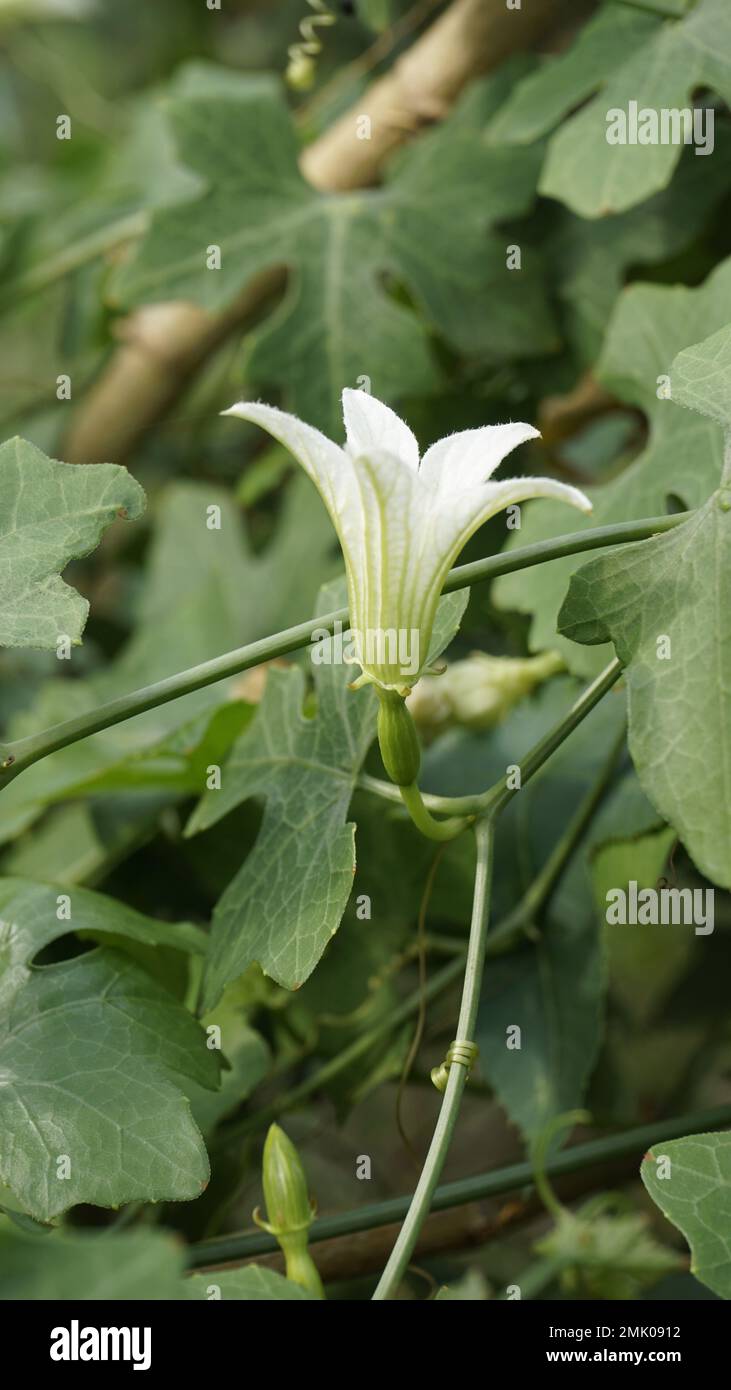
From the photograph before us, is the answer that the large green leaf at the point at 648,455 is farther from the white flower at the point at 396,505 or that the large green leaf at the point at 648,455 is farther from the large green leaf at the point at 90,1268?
the large green leaf at the point at 90,1268

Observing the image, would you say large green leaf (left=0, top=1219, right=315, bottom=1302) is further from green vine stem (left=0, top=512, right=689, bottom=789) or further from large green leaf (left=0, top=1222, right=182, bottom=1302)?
green vine stem (left=0, top=512, right=689, bottom=789)

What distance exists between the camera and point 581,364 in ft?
2.97

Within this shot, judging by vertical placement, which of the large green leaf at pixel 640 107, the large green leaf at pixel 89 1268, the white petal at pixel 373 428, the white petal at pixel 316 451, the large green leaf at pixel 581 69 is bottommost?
the large green leaf at pixel 89 1268

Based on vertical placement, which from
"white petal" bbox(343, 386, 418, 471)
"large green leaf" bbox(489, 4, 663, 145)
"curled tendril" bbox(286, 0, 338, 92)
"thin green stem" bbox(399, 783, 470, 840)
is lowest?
"thin green stem" bbox(399, 783, 470, 840)

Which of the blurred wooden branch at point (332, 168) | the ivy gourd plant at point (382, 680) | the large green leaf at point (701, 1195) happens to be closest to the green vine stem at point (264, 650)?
the ivy gourd plant at point (382, 680)

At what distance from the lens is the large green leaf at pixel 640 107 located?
2.44 ft

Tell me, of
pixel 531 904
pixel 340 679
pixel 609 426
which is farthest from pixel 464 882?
pixel 609 426

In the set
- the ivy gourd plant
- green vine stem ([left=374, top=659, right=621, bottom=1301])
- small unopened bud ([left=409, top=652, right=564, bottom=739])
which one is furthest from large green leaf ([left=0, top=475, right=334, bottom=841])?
green vine stem ([left=374, top=659, right=621, bottom=1301])

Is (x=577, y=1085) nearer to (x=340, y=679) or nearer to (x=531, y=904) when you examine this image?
(x=531, y=904)

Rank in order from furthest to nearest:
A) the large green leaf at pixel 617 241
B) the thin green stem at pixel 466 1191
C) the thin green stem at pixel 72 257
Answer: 1. the thin green stem at pixel 72 257
2. the large green leaf at pixel 617 241
3. the thin green stem at pixel 466 1191

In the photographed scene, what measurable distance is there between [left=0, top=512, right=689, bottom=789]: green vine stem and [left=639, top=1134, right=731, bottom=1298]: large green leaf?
22cm

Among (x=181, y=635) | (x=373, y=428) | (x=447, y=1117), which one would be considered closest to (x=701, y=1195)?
(x=447, y=1117)

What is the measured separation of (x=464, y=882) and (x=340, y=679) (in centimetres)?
19

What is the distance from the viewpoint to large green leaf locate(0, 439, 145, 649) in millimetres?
519
